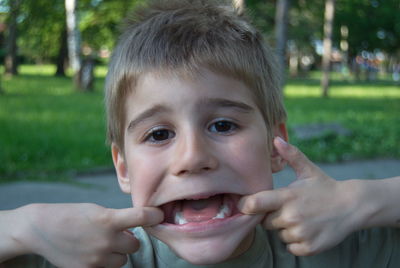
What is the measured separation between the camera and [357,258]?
5.19 ft

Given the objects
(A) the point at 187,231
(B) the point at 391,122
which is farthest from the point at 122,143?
(B) the point at 391,122

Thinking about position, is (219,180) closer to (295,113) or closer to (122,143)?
(122,143)

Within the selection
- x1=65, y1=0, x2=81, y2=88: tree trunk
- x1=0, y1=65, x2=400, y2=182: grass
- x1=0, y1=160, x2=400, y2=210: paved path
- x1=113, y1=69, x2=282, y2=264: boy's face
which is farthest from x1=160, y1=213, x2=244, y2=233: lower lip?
x1=65, y1=0, x2=81, y2=88: tree trunk

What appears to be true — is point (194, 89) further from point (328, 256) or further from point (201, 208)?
point (328, 256)

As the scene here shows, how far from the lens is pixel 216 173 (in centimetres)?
138

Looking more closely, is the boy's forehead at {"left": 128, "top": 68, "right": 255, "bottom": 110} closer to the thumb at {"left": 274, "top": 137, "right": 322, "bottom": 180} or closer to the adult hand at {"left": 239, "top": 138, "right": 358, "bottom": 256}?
the thumb at {"left": 274, "top": 137, "right": 322, "bottom": 180}

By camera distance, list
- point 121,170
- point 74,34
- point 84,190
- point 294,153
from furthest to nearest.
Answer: point 74,34 < point 84,190 < point 121,170 < point 294,153

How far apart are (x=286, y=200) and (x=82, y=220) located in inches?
22.2

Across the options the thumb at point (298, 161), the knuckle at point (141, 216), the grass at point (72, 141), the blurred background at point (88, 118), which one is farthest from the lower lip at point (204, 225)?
the grass at point (72, 141)

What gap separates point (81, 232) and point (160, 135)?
363mm

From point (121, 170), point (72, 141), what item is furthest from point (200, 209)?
point (72, 141)

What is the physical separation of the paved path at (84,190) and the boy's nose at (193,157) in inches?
120

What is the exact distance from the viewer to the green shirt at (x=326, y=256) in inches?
61.0

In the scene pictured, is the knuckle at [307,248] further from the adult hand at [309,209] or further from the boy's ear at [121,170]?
the boy's ear at [121,170]
